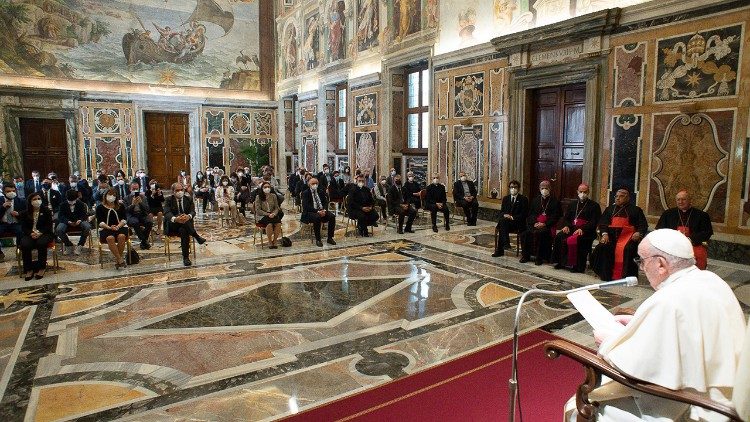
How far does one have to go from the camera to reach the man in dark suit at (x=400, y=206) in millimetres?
10180

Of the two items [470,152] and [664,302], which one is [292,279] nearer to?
[664,302]

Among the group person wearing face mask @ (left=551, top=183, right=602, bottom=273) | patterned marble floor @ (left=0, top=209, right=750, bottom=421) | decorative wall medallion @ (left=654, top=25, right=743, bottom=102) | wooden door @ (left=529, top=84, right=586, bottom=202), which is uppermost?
decorative wall medallion @ (left=654, top=25, right=743, bottom=102)

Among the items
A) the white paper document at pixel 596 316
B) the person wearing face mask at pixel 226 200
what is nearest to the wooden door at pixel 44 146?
the person wearing face mask at pixel 226 200

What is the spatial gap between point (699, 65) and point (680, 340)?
6.97 m

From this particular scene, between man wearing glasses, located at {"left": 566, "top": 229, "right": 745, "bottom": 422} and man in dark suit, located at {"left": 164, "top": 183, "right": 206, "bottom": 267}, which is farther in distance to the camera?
man in dark suit, located at {"left": 164, "top": 183, "right": 206, "bottom": 267}

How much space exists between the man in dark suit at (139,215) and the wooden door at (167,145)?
11234 millimetres

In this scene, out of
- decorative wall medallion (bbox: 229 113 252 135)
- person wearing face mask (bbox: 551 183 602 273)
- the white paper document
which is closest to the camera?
the white paper document

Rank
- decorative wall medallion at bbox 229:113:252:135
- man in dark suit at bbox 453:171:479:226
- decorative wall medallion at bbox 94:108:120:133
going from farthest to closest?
decorative wall medallion at bbox 229:113:252:135 < decorative wall medallion at bbox 94:108:120:133 < man in dark suit at bbox 453:171:479:226

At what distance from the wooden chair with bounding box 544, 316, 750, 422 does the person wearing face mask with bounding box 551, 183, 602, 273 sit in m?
4.99

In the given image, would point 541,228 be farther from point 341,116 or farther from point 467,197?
point 341,116

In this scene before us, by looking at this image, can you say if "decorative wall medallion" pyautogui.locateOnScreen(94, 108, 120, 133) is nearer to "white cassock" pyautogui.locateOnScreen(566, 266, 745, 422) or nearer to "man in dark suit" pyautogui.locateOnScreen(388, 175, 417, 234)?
"man in dark suit" pyautogui.locateOnScreen(388, 175, 417, 234)

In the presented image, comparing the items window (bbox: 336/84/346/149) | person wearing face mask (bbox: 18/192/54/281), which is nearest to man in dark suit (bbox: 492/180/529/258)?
person wearing face mask (bbox: 18/192/54/281)

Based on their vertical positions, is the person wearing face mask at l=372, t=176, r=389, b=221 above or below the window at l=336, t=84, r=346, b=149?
below

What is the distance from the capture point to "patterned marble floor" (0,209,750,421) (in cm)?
353
